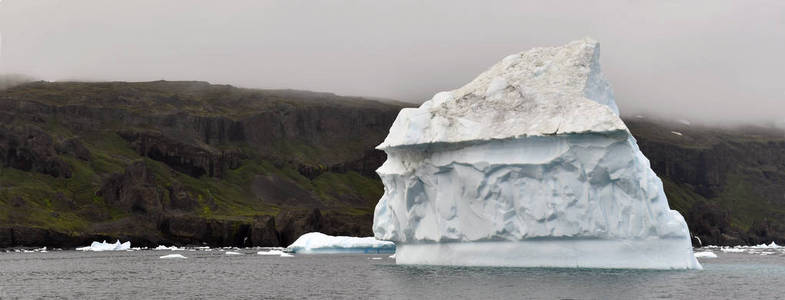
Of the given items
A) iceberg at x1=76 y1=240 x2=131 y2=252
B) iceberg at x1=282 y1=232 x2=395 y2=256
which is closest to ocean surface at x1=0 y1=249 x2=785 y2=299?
iceberg at x1=282 y1=232 x2=395 y2=256

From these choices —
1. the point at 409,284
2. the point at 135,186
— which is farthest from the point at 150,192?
the point at 409,284

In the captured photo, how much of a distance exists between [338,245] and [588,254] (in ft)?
145

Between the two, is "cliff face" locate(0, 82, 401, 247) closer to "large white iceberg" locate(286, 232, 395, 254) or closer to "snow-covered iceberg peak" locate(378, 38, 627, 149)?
"large white iceberg" locate(286, 232, 395, 254)

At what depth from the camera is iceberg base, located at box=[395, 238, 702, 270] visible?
132ft

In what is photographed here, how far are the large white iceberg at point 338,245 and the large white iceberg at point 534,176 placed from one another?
3516 centimetres

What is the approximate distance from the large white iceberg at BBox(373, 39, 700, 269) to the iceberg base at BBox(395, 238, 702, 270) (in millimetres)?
52

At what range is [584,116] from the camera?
39.6 m

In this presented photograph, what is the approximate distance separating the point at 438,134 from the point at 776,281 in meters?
17.9

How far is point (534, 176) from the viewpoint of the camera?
41625mm

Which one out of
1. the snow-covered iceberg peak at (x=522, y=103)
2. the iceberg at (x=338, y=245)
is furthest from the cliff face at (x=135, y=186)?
the snow-covered iceberg peak at (x=522, y=103)

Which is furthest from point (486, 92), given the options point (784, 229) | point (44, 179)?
point (784, 229)

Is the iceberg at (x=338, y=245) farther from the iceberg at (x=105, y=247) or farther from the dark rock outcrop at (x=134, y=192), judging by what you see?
the dark rock outcrop at (x=134, y=192)

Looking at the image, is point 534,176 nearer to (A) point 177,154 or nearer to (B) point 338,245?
(B) point 338,245

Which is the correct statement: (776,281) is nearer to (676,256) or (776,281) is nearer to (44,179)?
(676,256)
